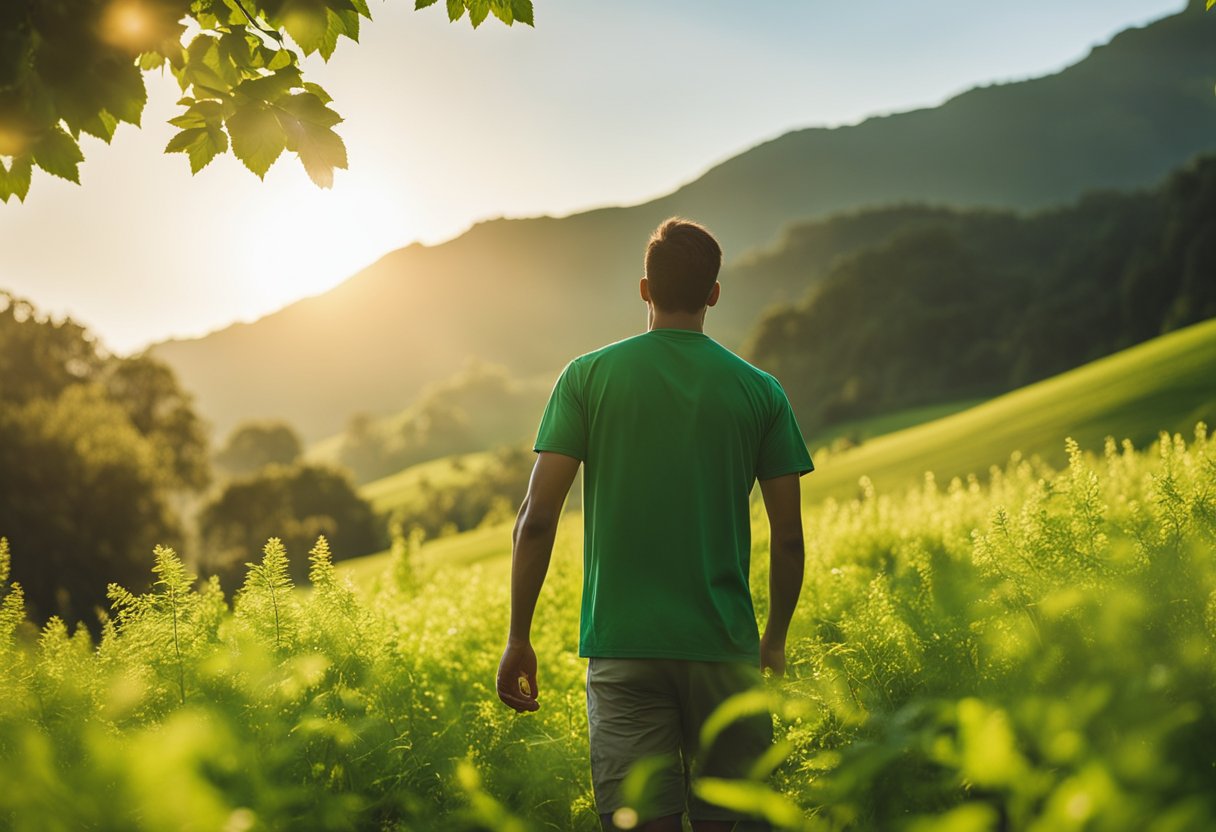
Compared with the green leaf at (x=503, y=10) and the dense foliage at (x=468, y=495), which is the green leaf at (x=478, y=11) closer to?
the green leaf at (x=503, y=10)

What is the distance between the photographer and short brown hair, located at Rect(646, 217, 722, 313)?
11.8 feet

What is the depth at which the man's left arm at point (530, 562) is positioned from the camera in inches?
138

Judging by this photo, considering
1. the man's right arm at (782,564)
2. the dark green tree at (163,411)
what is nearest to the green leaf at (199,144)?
the man's right arm at (782,564)

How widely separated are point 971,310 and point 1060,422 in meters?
69.0

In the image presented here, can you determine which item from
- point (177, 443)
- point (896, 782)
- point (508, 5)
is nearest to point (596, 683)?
point (896, 782)

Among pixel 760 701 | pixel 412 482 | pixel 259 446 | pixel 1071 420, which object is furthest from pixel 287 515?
pixel 760 701

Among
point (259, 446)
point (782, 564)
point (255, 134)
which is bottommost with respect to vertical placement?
point (259, 446)

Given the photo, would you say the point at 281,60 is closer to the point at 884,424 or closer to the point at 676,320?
the point at 676,320

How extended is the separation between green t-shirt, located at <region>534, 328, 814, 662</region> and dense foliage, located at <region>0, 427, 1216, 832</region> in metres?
0.59

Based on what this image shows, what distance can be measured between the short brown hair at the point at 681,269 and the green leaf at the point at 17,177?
248 centimetres

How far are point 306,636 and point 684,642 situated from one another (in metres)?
1.75

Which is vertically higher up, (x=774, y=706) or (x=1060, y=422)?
(x=774, y=706)

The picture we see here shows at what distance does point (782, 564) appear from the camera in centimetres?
374

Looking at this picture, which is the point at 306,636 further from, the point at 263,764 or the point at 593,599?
the point at 593,599
